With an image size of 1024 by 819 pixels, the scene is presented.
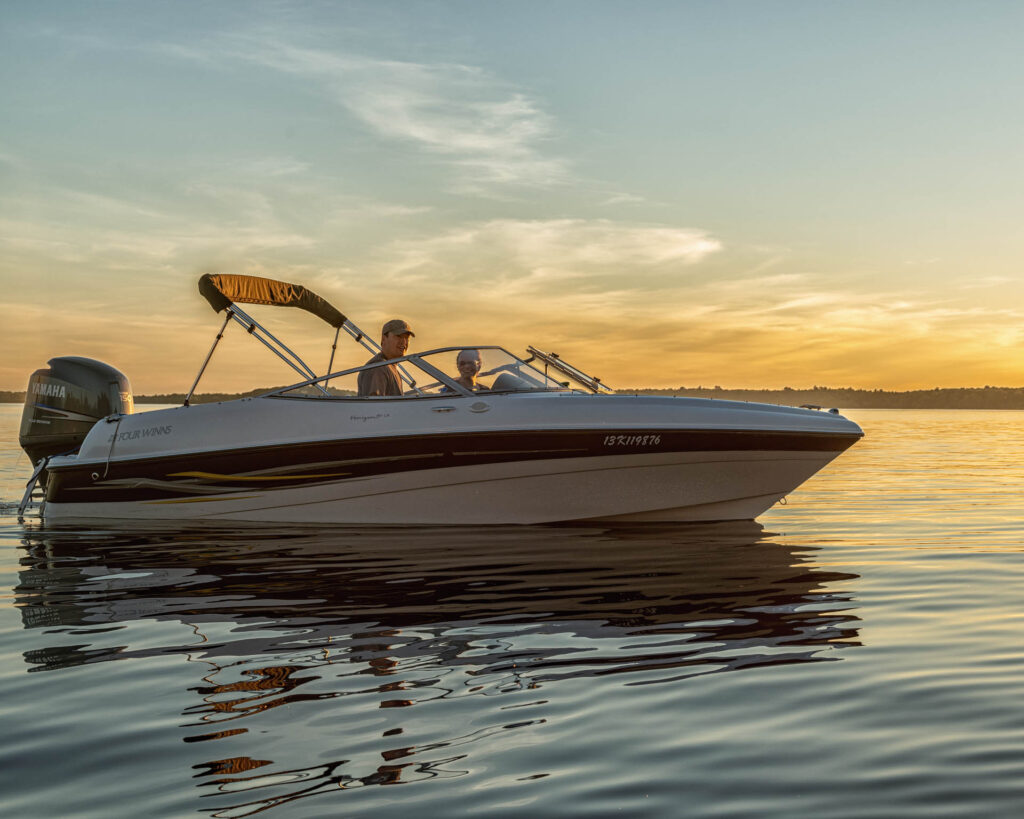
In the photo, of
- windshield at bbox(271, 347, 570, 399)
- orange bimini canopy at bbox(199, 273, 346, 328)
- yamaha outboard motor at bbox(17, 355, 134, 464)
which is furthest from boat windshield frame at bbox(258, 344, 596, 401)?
yamaha outboard motor at bbox(17, 355, 134, 464)

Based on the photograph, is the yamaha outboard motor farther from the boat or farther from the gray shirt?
the gray shirt

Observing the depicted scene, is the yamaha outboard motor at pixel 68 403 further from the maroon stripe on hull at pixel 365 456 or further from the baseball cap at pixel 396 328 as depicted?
the baseball cap at pixel 396 328

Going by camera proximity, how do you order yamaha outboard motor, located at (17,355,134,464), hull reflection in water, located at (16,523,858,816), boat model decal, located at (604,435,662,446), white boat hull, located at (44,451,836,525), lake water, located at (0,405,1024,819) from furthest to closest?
yamaha outboard motor, located at (17,355,134,464) → white boat hull, located at (44,451,836,525) → boat model decal, located at (604,435,662,446) → hull reflection in water, located at (16,523,858,816) → lake water, located at (0,405,1024,819)

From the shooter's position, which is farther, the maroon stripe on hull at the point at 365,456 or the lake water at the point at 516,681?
the maroon stripe on hull at the point at 365,456

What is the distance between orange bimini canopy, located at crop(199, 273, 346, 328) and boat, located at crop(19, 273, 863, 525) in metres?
0.03

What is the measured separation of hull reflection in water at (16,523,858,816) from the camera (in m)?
3.40

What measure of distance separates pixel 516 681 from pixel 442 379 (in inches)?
220

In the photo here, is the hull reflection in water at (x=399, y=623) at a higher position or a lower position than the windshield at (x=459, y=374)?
lower

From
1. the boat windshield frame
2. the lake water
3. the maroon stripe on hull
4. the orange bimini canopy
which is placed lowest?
the lake water

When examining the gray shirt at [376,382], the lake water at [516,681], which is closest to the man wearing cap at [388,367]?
the gray shirt at [376,382]

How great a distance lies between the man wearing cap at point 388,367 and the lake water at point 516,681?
6.51 feet

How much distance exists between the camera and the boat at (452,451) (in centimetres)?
873

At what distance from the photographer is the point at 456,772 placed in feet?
9.96

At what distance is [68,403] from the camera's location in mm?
11672
